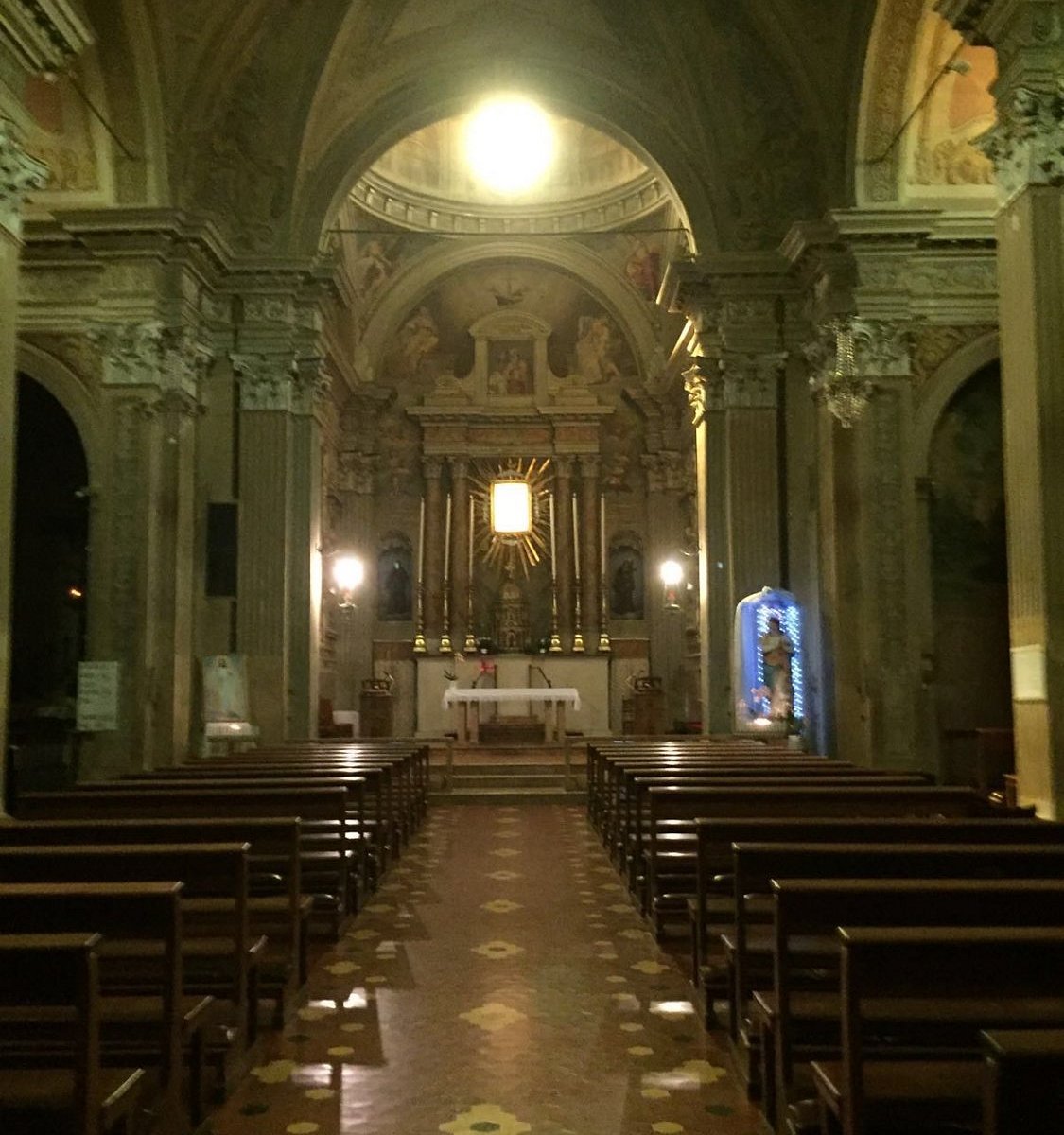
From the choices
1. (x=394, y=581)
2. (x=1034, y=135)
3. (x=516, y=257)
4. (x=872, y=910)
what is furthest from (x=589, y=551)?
(x=872, y=910)

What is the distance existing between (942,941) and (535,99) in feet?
47.2

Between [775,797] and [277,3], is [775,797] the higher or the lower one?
the lower one

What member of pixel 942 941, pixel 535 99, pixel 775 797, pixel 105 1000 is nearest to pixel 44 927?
pixel 105 1000

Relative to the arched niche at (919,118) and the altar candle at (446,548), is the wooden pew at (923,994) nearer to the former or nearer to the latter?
the arched niche at (919,118)

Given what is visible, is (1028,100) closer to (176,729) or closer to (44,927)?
(44,927)

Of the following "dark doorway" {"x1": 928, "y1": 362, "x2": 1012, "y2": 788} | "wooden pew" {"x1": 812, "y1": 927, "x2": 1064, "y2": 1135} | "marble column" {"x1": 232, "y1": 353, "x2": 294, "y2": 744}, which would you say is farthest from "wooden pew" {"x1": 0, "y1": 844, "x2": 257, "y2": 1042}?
"dark doorway" {"x1": 928, "y1": 362, "x2": 1012, "y2": 788}

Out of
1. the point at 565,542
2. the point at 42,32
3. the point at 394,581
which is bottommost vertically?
the point at 394,581

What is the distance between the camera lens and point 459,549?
22750 mm

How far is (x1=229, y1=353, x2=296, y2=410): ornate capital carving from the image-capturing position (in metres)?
14.0

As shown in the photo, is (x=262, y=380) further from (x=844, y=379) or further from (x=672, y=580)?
(x=672, y=580)

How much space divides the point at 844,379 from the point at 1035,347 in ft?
15.2

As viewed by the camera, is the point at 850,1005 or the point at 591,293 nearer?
the point at 850,1005

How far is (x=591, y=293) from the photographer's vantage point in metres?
23.2

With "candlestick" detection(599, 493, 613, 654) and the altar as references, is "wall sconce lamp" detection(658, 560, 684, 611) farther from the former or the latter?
the altar
